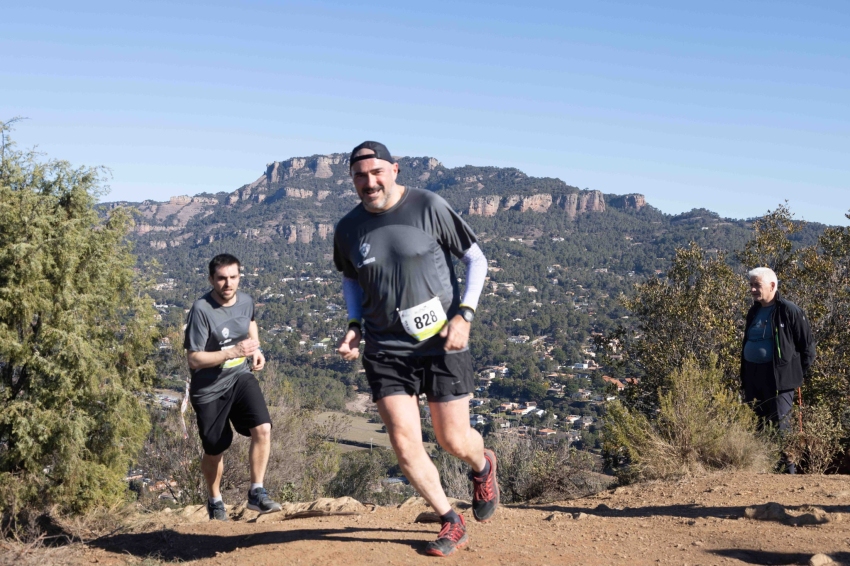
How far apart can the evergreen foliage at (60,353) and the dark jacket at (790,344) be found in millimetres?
10821

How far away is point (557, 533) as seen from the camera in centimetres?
466

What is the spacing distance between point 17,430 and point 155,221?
5817 inches

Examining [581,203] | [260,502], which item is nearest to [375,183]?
[260,502]

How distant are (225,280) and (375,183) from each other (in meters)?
1.92

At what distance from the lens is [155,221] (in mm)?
151375

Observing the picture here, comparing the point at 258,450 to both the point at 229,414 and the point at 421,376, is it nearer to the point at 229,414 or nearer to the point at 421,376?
the point at 229,414

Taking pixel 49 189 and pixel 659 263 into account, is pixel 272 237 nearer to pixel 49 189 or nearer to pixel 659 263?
pixel 659 263

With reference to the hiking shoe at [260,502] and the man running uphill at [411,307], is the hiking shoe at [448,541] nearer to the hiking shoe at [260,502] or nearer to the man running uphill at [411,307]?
the man running uphill at [411,307]

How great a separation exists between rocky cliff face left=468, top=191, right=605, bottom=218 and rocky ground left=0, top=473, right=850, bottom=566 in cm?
11964

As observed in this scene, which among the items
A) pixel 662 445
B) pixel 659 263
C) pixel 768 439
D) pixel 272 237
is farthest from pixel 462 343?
pixel 272 237

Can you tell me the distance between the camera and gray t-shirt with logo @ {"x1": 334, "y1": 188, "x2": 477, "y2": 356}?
3.81 metres

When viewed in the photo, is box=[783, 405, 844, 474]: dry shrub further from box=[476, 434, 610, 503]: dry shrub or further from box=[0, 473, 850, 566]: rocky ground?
box=[476, 434, 610, 503]: dry shrub

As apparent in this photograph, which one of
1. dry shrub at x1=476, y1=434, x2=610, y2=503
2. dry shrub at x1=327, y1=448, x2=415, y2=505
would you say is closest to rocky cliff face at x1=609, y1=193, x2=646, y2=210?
dry shrub at x1=327, y1=448, x2=415, y2=505

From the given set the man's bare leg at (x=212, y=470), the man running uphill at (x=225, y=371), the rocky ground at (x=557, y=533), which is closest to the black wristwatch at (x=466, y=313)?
the rocky ground at (x=557, y=533)
